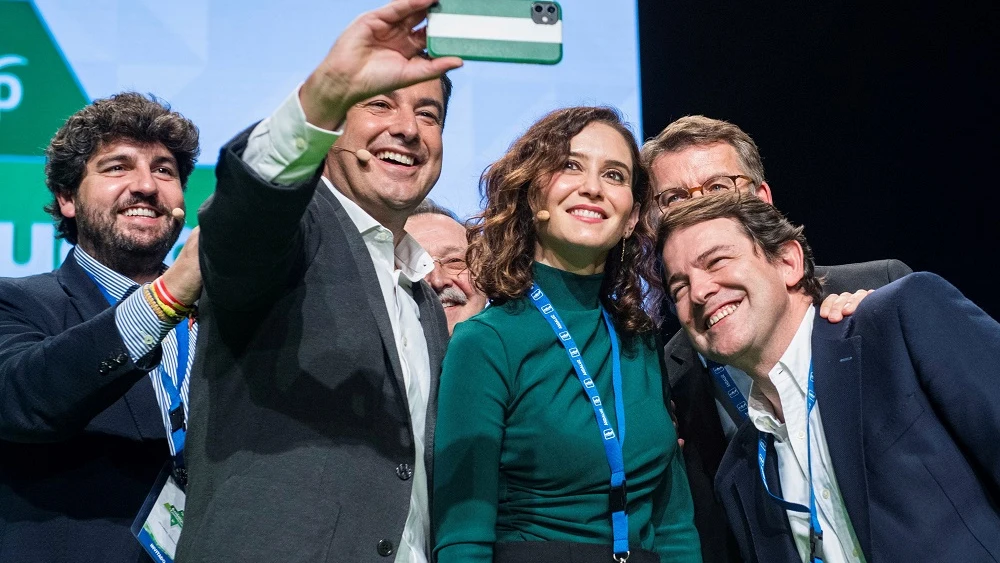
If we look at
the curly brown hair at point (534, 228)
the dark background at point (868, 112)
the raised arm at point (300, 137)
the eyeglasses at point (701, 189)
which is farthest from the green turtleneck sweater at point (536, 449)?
the dark background at point (868, 112)

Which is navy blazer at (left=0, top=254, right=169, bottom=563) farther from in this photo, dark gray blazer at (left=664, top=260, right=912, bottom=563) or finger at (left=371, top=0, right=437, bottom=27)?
dark gray blazer at (left=664, top=260, right=912, bottom=563)

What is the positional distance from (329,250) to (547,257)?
2.47 ft

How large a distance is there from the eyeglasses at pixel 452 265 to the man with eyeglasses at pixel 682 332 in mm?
724

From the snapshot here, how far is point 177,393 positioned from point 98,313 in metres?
0.35

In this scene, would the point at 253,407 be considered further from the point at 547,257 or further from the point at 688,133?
the point at 688,133

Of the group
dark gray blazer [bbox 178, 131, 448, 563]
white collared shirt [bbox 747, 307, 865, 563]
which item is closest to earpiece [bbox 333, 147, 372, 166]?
dark gray blazer [bbox 178, 131, 448, 563]

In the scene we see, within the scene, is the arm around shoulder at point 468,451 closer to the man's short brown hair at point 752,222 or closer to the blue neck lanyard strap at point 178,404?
the blue neck lanyard strap at point 178,404

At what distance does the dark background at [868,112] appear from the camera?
500 cm

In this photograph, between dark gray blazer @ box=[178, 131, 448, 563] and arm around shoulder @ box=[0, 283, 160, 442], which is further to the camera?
arm around shoulder @ box=[0, 283, 160, 442]

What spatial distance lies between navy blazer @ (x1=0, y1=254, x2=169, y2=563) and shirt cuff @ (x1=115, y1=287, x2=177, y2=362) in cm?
2

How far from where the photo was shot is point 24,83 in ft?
12.9

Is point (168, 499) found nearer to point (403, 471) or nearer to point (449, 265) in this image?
point (403, 471)

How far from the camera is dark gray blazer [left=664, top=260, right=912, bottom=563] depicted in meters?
2.89


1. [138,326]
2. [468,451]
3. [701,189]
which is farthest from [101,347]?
[701,189]
